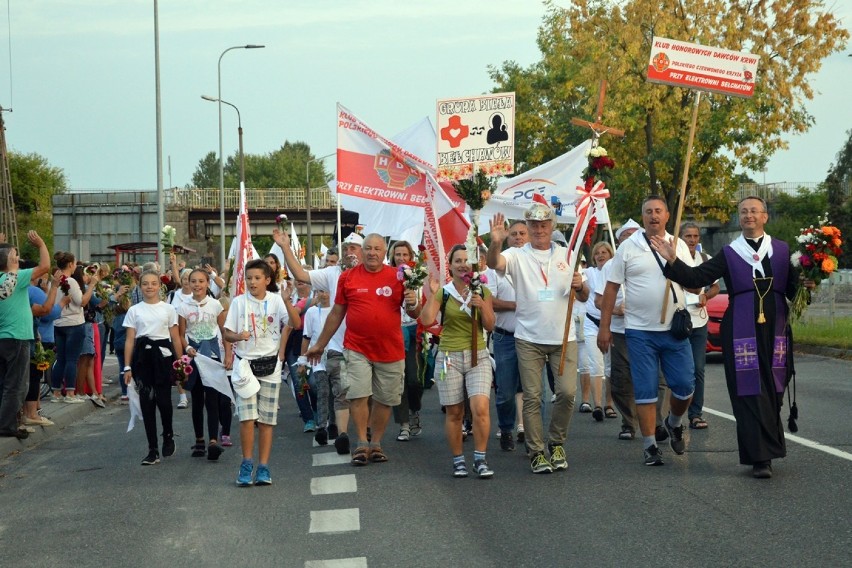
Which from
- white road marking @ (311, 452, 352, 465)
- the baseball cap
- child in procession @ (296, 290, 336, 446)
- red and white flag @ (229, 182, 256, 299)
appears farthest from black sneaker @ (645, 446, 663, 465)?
red and white flag @ (229, 182, 256, 299)

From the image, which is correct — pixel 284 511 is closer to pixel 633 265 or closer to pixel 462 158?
pixel 633 265

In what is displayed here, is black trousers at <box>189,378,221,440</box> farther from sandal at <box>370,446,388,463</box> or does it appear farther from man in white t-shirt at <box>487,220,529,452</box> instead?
man in white t-shirt at <box>487,220,529,452</box>

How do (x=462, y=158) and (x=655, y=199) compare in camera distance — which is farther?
(x=462, y=158)

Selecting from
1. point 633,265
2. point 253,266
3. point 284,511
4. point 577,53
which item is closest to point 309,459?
point 253,266

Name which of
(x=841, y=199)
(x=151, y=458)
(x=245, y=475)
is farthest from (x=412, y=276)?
(x=841, y=199)

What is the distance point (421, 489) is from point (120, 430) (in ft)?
19.9

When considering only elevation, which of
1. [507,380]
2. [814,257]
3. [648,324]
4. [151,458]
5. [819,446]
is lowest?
[151,458]

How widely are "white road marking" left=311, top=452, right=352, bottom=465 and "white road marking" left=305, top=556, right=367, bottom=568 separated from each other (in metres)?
3.65

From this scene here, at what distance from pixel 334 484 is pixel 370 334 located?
139 centimetres

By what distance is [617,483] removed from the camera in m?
8.73

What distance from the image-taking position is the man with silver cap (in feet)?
35.0

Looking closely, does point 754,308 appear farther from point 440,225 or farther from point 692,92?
point 692,92

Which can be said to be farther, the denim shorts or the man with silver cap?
the man with silver cap

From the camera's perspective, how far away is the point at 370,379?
10.2 m
